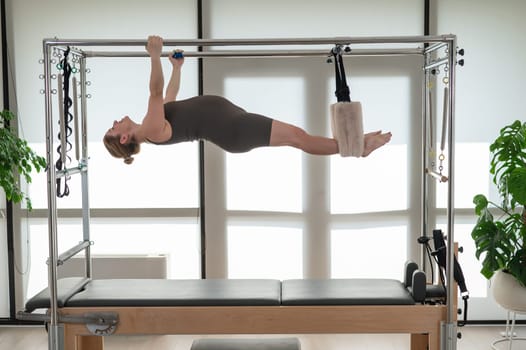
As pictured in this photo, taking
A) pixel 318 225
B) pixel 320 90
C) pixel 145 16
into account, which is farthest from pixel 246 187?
pixel 145 16

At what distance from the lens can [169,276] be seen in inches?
178

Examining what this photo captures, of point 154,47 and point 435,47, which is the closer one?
point 154,47

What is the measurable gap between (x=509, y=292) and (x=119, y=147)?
7.95 feet

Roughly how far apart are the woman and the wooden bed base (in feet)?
2.33

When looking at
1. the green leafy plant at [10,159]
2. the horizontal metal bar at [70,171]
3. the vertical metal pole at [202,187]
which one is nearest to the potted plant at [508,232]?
the vertical metal pole at [202,187]

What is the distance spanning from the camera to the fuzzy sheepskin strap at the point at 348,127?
2674 millimetres

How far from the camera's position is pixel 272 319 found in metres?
2.89

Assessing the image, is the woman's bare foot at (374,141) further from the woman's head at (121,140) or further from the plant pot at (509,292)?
the plant pot at (509,292)

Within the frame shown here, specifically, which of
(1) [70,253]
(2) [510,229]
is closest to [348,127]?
(1) [70,253]

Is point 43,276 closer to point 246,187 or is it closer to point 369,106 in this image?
point 246,187

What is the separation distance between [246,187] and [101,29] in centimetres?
147

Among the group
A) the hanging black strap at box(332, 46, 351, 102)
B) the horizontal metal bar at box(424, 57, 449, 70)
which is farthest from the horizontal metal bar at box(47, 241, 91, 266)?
the horizontal metal bar at box(424, 57, 449, 70)

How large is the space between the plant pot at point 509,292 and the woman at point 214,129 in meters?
1.62

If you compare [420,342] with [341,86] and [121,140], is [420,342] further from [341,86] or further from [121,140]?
[121,140]
